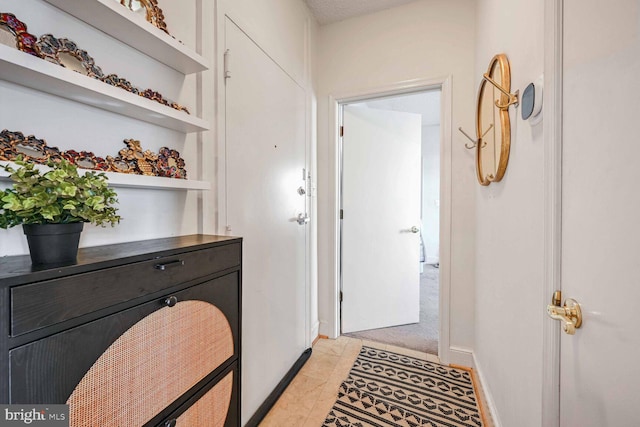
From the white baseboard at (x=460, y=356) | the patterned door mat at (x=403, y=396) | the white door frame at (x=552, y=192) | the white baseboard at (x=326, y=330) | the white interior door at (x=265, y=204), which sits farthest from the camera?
the white baseboard at (x=326, y=330)

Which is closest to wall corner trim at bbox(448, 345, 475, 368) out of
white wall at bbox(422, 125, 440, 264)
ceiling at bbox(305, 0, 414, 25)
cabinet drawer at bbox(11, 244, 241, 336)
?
cabinet drawer at bbox(11, 244, 241, 336)

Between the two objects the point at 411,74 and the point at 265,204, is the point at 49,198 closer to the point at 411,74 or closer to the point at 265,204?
the point at 265,204

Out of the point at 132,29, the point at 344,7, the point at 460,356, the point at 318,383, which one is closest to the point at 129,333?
the point at 132,29

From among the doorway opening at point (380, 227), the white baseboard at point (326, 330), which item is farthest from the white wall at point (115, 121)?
the white baseboard at point (326, 330)

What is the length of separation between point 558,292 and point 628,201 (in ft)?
1.11

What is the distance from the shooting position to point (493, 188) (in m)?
1.51

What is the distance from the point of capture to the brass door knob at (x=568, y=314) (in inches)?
26.1

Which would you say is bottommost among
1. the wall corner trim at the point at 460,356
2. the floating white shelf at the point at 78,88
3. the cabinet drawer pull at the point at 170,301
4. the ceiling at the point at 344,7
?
the wall corner trim at the point at 460,356

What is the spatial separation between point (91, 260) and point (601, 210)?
1145 mm

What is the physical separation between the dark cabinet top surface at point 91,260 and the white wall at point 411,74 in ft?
5.40

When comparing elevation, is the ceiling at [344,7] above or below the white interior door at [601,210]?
above

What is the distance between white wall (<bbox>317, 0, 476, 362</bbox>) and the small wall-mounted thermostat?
1.06 m

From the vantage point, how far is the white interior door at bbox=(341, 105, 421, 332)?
98.4 inches

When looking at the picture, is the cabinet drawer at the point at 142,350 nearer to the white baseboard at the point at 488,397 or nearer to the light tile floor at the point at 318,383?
the light tile floor at the point at 318,383
